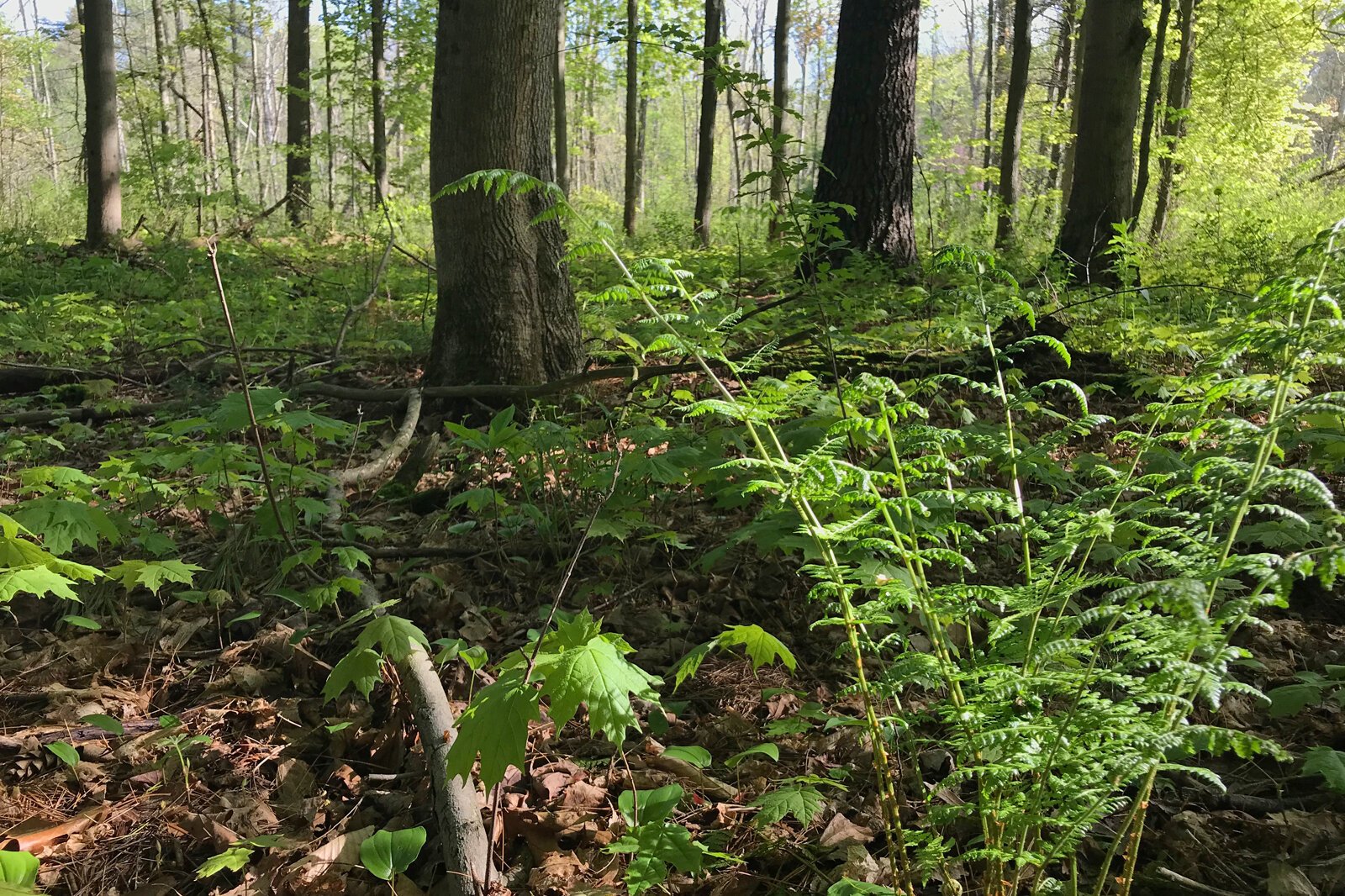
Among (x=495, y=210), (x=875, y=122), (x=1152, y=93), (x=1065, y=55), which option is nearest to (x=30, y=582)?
(x=495, y=210)

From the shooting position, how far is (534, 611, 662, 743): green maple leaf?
1.38 meters

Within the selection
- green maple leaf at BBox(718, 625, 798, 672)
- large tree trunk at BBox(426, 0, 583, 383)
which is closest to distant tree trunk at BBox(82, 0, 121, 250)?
large tree trunk at BBox(426, 0, 583, 383)

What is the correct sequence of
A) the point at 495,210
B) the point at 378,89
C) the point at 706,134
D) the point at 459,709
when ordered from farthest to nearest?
the point at 378,89
the point at 706,134
the point at 495,210
the point at 459,709

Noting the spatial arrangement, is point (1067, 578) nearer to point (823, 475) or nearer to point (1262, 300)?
point (823, 475)

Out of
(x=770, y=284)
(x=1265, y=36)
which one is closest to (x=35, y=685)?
(x=770, y=284)

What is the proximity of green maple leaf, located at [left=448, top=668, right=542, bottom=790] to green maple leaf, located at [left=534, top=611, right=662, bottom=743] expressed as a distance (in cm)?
5

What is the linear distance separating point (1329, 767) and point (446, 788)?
6.45ft

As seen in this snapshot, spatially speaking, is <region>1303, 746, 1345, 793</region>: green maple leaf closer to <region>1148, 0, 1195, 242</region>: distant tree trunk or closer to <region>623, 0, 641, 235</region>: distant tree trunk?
<region>1148, 0, 1195, 242</region>: distant tree trunk

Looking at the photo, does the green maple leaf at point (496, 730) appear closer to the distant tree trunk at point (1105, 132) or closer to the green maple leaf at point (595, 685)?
the green maple leaf at point (595, 685)

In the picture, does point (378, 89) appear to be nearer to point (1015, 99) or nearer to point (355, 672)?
point (1015, 99)

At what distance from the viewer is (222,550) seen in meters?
3.14

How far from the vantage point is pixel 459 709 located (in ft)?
7.59

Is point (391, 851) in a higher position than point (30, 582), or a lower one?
lower

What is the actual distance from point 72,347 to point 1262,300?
7252 millimetres
